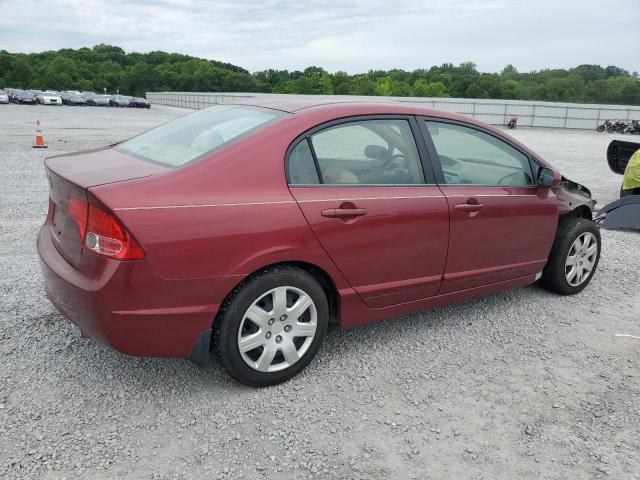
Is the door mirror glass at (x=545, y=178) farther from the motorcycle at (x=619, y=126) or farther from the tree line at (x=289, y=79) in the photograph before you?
the tree line at (x=289, y=79)

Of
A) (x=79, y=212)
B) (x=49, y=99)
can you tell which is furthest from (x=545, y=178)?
(x=49, y=99)

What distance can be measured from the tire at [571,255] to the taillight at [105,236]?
133 inches

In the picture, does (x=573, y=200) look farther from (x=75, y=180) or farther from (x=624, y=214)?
(x=75, y=180)

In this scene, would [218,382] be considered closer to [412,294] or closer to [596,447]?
[412,294]

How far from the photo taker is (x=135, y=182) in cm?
260

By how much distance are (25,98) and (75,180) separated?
56.5 metres

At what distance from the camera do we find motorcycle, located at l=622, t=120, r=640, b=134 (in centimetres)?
3164

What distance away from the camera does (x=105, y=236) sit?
2.51m

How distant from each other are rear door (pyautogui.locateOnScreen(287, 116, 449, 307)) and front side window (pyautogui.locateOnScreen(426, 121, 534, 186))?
8.2 inches

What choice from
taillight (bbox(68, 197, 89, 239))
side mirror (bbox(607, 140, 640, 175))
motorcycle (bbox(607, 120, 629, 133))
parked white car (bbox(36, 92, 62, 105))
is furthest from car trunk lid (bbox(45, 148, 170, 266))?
parked white car (bbox(36, 92, 62, 105))

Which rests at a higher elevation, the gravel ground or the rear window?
the rear window

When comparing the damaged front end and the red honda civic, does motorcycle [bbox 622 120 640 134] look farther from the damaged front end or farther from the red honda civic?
the red honda civic

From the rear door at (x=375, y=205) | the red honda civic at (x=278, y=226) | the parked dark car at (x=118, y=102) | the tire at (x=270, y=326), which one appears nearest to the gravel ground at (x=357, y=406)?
the tire at (x=270, y=326)

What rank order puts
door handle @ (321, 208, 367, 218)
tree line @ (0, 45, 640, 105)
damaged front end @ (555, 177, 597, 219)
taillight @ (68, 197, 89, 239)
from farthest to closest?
1. tree line @ (0, 45, 640, 105)
2. damaged front end @ (555, 177, 597, 219)
3. door handle @ (321, 208, 367, 218)
4. taillight @ (68, 197, 89, 239)
